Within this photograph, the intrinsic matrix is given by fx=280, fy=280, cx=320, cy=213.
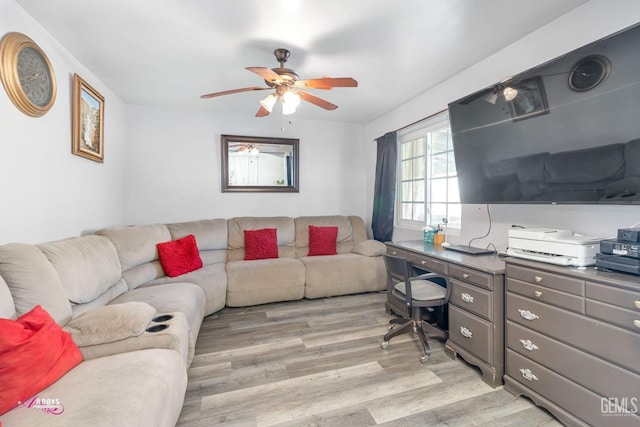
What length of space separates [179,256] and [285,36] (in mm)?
2455

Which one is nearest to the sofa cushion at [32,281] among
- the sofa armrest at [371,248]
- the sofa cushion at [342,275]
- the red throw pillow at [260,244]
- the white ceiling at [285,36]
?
the white ceiling at [285,36]

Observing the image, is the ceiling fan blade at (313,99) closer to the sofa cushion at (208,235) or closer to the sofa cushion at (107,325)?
the sofa cushion at (107,325)

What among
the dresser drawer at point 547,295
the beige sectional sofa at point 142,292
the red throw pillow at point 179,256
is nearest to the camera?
the beige sectional sofa at point 142,292

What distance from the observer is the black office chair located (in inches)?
87.9

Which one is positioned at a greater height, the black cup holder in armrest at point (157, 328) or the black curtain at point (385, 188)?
the black curtain at point (385, 188)

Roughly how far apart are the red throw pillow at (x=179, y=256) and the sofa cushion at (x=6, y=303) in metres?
1.61

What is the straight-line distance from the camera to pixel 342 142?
4.70 meters

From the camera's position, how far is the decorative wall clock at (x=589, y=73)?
150 centimetres

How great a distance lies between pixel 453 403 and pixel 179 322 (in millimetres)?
1809

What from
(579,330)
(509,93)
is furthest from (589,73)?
(579,330)

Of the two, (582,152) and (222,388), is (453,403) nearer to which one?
(222,388)

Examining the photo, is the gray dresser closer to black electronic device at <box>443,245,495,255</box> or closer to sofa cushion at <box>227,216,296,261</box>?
black electronic device at <box>443,245,495,255</box>

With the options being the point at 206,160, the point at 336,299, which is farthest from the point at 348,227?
the point at 206,160

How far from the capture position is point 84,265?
6.43 feet
